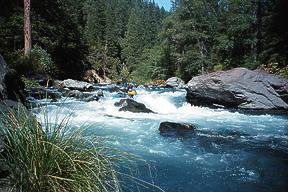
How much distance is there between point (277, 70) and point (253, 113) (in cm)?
838

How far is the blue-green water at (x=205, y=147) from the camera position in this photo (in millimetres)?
6984

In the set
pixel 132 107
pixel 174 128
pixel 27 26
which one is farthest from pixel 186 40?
pixel 174 128

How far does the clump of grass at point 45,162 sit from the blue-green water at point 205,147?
0.30 meters

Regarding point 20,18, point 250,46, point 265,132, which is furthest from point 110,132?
point 250,46

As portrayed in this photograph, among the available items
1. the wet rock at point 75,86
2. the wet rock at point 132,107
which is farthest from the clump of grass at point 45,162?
the wet rock at point 75,86

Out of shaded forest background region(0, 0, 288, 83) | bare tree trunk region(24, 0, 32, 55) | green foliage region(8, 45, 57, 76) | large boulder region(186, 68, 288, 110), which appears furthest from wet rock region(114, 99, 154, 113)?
bare tree trunk region(24, 0, 32, 55)

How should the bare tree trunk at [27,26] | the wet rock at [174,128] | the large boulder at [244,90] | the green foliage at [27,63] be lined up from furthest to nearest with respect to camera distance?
the bare tree trunk at [27,26] → the green foliage at [27,63] → the large boulder at [244,90] → the wet rock at [174,128]

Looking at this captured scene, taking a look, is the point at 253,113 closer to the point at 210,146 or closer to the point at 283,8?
the point at 210,146

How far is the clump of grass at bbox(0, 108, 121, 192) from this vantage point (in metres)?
2.85

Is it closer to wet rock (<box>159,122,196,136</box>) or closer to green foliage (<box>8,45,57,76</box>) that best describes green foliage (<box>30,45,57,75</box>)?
green foliage (<box>8,45,57,76</box>)

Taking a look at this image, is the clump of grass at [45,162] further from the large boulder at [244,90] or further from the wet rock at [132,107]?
the large boulder at [244,90]

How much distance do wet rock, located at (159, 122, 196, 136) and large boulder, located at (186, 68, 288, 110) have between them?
5943 mm

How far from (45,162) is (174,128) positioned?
909 cm

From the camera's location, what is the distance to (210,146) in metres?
9.91
